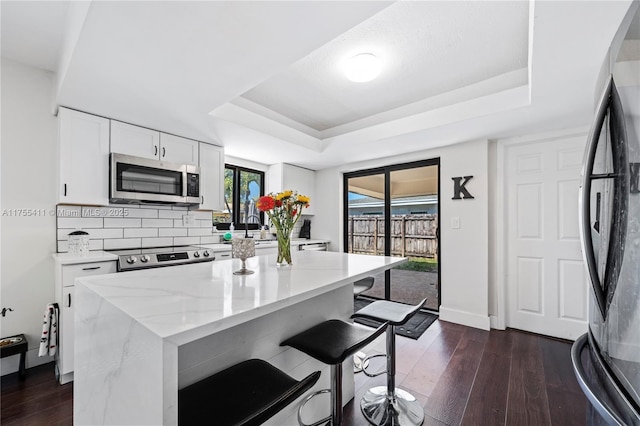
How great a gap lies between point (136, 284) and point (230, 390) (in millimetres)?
573

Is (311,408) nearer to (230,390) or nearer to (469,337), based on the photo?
(230,390)

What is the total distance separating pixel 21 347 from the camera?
2031mm

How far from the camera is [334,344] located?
123 cm

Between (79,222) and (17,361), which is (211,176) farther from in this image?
(17,361)

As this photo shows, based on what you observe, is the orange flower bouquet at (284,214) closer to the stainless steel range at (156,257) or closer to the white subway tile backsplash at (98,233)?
the stainless steel range at (156,257)

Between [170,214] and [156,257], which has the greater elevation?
[170,214]

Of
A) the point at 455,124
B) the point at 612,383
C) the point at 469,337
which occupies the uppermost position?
the point at 455,124

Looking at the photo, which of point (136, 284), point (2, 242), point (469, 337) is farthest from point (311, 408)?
point (2, 242)

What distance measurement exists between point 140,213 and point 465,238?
3.61 meters

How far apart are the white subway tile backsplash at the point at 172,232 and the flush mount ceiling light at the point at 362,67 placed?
2.46 metres

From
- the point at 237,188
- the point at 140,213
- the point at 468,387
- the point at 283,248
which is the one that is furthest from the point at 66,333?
the point at 468,387

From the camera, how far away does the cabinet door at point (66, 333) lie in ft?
6.49

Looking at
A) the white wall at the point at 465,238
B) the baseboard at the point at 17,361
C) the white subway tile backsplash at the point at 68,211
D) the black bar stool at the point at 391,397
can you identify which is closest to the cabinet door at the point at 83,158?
the white subway tile backsplash at the point at 68,211

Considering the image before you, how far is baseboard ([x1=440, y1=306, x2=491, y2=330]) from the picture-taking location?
2.99 m
